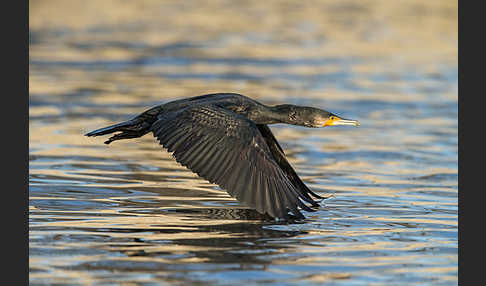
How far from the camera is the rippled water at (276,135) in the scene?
24.9 feet

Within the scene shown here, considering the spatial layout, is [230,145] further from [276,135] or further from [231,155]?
[276,135]

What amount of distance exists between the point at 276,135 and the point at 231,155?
5.58 meters

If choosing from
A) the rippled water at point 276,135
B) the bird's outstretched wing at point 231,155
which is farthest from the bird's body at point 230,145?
the rippled water at point 276,135

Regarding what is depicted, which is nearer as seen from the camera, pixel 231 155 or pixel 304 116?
pixel 231 155

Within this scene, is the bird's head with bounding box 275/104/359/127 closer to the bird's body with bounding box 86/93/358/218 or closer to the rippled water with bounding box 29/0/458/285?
the bird's body with bounding box 86/93/358/218

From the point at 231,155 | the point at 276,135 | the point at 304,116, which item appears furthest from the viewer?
the point at 276,135

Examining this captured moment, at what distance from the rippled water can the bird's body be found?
31cm

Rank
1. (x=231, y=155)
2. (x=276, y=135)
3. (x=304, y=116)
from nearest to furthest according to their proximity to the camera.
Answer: (x=231, y=155)
(x=304, y=116)
(x=276, y=135)

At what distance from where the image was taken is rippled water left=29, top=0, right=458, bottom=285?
7586mm

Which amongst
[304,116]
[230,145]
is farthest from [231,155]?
[304,116]

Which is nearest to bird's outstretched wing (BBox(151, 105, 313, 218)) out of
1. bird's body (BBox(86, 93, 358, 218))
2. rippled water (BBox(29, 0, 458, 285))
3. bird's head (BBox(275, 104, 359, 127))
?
bird's body (BBox(86, 93, 358, 218))

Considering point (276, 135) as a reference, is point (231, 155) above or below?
below

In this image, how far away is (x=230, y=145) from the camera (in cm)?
895

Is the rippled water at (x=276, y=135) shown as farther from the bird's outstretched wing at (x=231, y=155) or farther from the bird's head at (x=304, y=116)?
the bird's head at (x=304, y=116)
